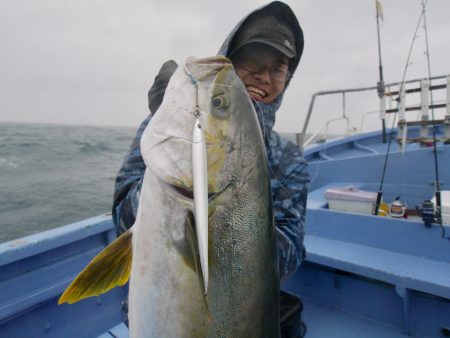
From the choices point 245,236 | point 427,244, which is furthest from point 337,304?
point 245,236

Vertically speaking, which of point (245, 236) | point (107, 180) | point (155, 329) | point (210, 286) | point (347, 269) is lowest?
point (107, 180)

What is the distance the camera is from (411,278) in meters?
2.44

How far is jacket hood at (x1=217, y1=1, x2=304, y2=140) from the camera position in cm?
207

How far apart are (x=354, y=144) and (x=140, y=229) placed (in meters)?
7.90

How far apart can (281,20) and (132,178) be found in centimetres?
150

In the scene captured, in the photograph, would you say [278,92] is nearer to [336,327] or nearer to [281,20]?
[281,20]

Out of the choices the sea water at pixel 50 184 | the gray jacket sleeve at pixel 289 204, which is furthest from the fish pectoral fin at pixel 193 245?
the sea water at pixel 50 184

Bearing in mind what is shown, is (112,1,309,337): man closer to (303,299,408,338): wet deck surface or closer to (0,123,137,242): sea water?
(303,299,408,338): wet deck surface

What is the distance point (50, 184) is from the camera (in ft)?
41.6

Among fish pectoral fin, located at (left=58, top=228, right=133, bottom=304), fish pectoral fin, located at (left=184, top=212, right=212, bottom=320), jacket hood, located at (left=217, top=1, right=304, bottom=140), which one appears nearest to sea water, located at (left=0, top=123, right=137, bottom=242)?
jacket hood, located at (left=217, top=1, right=304, bottom=140)

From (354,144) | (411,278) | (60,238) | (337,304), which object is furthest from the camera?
(354,144)

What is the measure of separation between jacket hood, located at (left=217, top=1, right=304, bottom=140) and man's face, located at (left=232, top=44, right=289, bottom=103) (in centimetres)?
10

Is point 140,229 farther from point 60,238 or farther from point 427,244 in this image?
point 427,244

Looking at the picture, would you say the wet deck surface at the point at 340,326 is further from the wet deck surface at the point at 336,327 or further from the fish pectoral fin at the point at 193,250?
the fish pectoral fin at the point at 193,250
